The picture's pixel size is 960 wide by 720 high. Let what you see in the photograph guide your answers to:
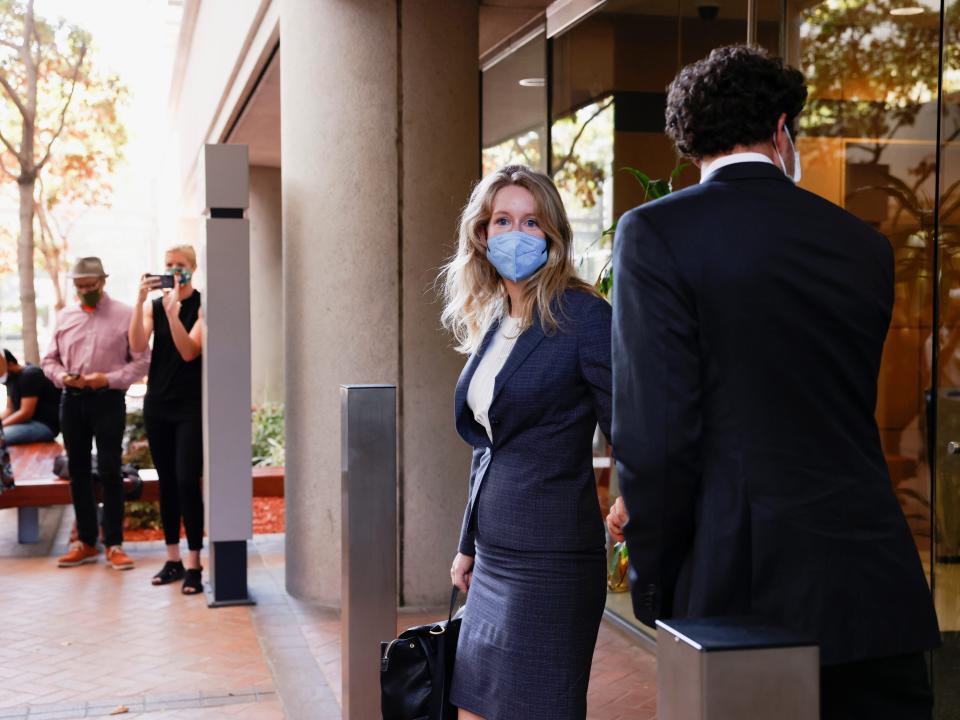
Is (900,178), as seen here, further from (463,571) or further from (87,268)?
(87,268)

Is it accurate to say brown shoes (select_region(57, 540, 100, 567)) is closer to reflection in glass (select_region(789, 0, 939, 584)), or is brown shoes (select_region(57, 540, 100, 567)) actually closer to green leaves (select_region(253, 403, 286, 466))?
green leaves (select_region(253, 403, 286, 466))

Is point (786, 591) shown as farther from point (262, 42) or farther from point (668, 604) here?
point (262, 42)

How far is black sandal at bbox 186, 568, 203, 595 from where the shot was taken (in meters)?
7.14

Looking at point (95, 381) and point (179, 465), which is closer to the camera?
point (179, 465)

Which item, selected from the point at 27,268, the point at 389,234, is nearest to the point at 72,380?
the point at 389,234

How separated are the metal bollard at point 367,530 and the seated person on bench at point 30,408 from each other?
9.52 meters

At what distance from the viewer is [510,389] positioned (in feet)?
9.57

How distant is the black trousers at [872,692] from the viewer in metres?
1.97

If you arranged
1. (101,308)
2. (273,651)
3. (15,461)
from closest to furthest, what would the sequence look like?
(273,651)
(101,308)
(15,461)

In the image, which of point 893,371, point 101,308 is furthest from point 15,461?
point 893,371

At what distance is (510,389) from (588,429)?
8.4 inches

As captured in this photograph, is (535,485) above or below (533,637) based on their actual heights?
above

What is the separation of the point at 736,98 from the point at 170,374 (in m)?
5.57

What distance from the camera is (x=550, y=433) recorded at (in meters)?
2.89
